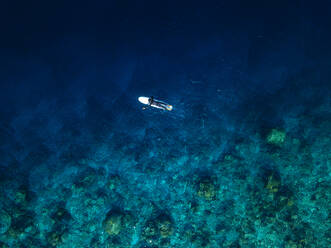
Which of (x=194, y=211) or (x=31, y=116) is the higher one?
(x=31, y=116)

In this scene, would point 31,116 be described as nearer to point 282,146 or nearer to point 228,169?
point 228,169

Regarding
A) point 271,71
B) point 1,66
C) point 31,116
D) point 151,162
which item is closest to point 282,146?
point 271,71

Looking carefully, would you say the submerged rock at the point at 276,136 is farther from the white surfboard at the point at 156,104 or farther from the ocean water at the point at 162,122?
the white surfboard at the point at 156,104

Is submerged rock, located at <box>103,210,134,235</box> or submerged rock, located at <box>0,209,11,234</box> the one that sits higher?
submerged rock, located at <box>103,210,134,235</box>

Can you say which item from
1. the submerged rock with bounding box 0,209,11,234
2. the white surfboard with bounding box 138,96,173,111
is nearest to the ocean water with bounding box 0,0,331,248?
the submerged rock with bounding box 0,209,11,234

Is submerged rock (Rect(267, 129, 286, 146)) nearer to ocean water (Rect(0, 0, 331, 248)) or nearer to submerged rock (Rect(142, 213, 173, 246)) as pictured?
ocean water (Rect(0, 0, 331, 248))

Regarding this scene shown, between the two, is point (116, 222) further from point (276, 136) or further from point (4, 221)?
point (276, 136)
